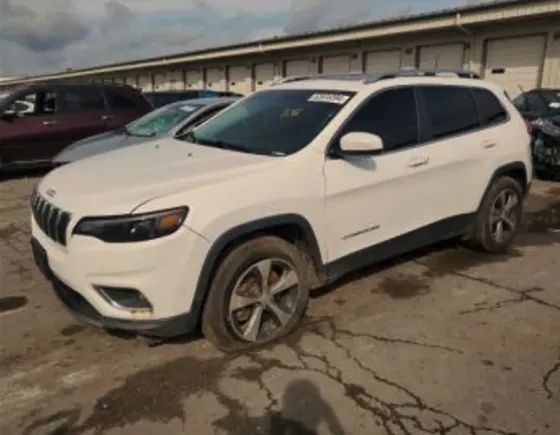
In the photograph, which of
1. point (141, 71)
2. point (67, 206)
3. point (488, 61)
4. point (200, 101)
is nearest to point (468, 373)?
point (67, 206)

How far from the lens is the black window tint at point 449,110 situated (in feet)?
14.9

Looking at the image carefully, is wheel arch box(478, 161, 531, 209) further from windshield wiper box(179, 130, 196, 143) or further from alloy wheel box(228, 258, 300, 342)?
windshield wiper box(179, 130, 196, 143)

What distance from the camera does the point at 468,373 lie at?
325 centimetres

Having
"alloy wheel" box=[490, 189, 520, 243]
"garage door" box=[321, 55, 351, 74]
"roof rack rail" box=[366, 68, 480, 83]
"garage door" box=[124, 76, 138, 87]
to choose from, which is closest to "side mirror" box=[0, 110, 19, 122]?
"roof rack rail" box=[366, 68, 480, 83]

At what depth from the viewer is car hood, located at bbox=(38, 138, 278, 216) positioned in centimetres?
309

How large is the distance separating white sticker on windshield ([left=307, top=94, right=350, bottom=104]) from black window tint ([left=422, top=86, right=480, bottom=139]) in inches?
35.2

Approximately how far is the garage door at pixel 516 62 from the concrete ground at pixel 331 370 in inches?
529

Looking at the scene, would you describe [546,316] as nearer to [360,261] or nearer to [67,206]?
[360,261]

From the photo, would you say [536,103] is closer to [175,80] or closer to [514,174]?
[514,174]

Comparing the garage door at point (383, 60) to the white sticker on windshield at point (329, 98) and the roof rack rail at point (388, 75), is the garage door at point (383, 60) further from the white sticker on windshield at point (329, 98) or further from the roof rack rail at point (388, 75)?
the white sticker on windshield at point (329, 98)

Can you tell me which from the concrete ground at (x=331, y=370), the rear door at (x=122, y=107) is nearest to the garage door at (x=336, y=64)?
the rear door at (x=122, y=107)

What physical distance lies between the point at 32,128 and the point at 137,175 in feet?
24.6

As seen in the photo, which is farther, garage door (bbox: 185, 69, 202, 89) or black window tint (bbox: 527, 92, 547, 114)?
garage door (bbox: 185, 69, 202, 89)

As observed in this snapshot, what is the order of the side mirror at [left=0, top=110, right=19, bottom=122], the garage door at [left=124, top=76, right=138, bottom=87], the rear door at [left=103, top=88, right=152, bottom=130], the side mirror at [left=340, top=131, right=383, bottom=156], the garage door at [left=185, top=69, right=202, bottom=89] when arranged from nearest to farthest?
1. the side mirror at [left=340, top=131, right=383, bottom=156]
2. the side mirror at [left=0, top=110, right=19, bottom=122]
3. the rear door at [left=103, top=88, right=152, bottom=130]
4. the garage door at [left=185, top=69, right=202, bottom=89]
5. the garage door at [left=124, top=76, right=138, bottom=87]
